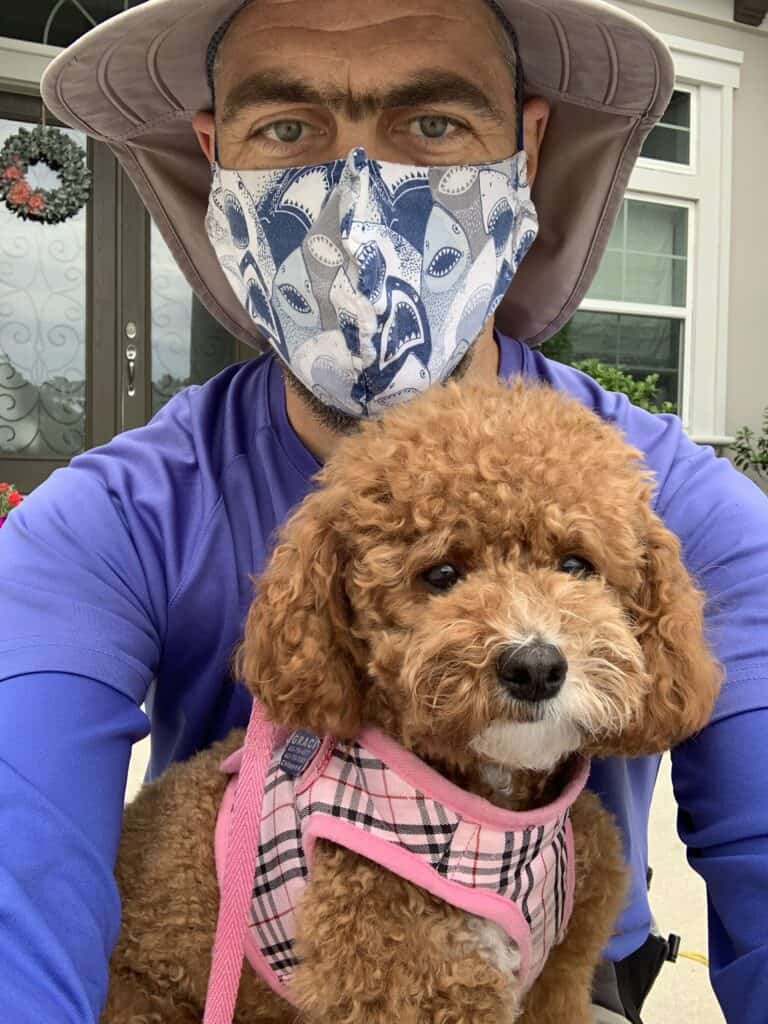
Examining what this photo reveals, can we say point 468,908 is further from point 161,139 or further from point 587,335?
point 587,335

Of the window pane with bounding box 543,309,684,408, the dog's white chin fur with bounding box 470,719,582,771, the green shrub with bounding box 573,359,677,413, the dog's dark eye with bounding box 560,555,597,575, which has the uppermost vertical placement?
the window pane with bounding box 543,309,684,408

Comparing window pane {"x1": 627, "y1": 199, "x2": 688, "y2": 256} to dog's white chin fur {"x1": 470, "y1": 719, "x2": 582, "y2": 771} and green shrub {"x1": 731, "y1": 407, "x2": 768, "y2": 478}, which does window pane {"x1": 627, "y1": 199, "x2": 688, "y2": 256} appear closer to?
green shrub {"x1": 731, "y1": 407, "x2": 768, "y2": 478}

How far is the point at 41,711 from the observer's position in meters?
1.39

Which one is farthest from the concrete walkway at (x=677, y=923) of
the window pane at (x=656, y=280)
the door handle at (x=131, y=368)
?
the window pane at (x=656, y=280)

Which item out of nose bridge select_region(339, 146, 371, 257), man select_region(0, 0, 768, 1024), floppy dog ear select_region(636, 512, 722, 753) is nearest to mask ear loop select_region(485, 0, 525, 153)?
man select_region(0, 0, 768, 1024)

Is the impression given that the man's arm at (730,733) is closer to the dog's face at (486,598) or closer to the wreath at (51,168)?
the dog's face at (486,598)

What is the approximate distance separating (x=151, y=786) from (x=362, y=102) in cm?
123

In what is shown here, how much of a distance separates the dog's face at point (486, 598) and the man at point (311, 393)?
198mm

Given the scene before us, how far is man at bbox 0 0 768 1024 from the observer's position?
143cm

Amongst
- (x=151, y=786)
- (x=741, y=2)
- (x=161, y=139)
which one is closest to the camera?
(x=151, y=786)

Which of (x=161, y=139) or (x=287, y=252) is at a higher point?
(x=161, y=139)

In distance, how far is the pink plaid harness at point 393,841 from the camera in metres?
1.38

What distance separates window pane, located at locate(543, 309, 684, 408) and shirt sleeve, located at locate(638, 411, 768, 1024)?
7.41 m

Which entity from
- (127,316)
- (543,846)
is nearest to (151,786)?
(543,846)
